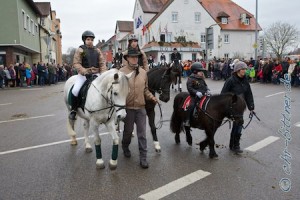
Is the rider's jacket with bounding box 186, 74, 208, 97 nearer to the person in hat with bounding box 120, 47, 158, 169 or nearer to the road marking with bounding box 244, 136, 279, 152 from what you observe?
the person in hat with bounding box 120, 47, 158, 169

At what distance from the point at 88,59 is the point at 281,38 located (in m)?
62.6

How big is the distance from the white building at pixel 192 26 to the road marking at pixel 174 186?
41069 millimetres

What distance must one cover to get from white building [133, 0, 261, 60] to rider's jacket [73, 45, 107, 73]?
3952 centimetres

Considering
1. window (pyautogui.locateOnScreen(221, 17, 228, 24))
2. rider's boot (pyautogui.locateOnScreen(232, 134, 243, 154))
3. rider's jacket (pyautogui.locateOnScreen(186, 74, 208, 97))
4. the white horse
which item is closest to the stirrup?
the white horse

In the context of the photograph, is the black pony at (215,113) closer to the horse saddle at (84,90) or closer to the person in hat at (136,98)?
the person in hat at (136,98)

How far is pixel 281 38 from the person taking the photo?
60938 mm

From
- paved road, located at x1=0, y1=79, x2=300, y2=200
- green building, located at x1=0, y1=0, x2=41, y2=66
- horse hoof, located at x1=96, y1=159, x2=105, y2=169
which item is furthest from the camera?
green building, located at x1=0, y1=0, x2=41, y2=66

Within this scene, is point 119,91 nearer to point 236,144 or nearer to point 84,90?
point 84,90

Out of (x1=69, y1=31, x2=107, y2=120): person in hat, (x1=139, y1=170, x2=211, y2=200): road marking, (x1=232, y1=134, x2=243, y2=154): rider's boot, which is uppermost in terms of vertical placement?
(x1=69, y1=31, x2=107, y2=120): person in hat

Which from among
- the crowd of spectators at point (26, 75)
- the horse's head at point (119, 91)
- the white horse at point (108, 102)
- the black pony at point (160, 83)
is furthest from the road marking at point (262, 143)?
the crowd of spectators at point (26, 75)

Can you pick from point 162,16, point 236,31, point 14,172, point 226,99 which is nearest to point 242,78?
point 226,99

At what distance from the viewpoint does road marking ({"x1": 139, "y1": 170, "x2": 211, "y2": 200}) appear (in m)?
4.36

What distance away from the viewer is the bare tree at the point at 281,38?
60156mm

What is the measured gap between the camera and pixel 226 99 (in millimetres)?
5973
